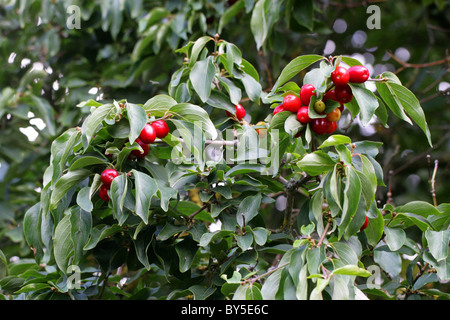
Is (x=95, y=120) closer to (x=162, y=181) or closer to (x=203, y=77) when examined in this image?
(x=162, y=181)

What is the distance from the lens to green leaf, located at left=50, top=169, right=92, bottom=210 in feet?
3.70

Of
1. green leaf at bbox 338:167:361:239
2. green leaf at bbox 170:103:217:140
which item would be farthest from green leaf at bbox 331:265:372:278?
green leaf at bbox 170:103:217:140

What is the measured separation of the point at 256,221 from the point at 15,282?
2.32ft

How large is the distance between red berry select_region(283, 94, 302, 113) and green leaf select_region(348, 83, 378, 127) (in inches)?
4.9

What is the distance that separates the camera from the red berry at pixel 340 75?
109 cm

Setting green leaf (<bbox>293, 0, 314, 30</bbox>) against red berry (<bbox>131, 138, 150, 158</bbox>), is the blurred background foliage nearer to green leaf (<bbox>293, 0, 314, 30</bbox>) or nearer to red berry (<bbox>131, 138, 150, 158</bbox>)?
green leaf (<bbox>293, 0, 314, 30</bbox>)

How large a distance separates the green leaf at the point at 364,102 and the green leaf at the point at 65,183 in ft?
2.08

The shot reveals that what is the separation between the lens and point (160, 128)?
1.21m

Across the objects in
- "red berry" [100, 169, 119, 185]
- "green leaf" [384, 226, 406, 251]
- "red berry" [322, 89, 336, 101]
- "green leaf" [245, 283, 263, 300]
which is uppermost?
"red berry" [322, 89, 336, 101]

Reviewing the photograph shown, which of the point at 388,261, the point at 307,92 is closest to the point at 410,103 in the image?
the point at 307,92

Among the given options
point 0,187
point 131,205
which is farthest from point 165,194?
point 0,187

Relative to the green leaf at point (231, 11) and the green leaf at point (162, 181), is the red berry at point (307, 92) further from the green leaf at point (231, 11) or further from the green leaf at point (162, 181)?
the green leaf at point (231, 11)

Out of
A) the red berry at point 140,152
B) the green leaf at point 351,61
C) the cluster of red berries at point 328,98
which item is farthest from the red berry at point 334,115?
the red berry at point 140,152

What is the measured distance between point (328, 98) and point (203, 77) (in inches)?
14.0
